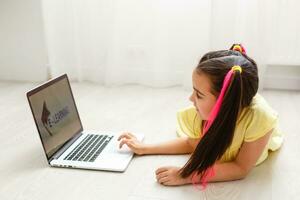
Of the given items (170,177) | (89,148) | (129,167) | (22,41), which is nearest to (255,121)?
(170,177)

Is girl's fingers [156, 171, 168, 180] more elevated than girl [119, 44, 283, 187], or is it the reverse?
girl [119, 44, 283, 187]

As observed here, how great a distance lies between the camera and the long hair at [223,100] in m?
0.84

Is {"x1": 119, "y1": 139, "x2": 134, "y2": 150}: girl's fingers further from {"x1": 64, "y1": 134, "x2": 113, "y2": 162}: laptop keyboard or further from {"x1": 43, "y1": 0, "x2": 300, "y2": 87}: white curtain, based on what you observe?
{"x1": 43, "y1": 0, "x2": 300, "y2": 87}: white curtain

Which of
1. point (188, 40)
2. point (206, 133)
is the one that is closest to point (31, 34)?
point (188, 40)

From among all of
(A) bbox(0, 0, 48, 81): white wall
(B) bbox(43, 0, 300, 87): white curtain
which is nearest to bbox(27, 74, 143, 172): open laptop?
(B) bbox(43, 0, 300, 87): white curtain

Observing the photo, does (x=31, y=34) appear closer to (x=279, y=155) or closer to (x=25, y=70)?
(x=25, y=70)

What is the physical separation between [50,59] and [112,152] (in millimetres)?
1026

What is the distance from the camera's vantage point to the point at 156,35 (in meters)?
1.81

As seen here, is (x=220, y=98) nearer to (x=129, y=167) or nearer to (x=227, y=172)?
(x=227, y=172)

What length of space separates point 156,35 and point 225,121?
103 centimetres

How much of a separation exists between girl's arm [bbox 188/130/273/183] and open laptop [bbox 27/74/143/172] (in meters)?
0.26

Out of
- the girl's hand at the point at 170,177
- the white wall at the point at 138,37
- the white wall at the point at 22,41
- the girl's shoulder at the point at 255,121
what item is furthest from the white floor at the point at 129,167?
the white wall at the point at 22,41

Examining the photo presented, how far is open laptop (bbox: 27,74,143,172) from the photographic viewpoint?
1052 mm

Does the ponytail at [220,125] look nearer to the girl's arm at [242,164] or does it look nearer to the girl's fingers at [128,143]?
the girl's arm at [242,164]
